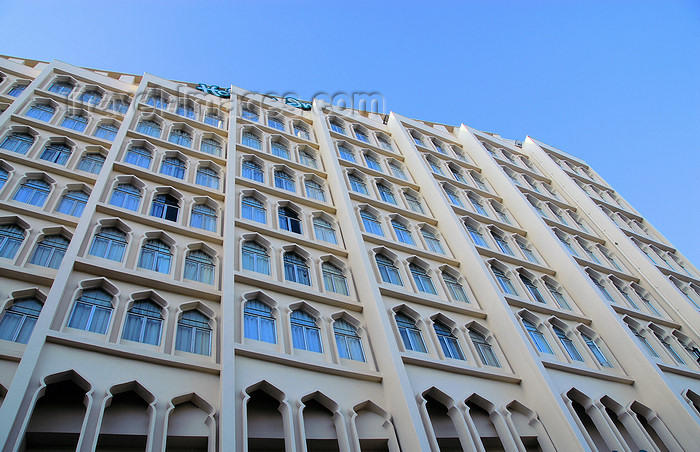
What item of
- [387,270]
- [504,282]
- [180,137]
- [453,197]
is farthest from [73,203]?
[453,197]

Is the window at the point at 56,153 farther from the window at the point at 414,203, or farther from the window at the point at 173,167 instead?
the window at the point at 414,203

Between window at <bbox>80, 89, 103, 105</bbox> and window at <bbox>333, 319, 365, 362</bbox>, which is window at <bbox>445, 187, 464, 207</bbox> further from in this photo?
window at <bbox>80, 89, 103, 105</bbox>

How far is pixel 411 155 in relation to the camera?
1936 centimetres

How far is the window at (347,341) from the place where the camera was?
1005cm

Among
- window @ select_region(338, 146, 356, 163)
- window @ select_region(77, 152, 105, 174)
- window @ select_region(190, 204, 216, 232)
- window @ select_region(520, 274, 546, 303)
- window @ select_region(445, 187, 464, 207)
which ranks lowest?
window @ select_region(520, 274, 546, 303)

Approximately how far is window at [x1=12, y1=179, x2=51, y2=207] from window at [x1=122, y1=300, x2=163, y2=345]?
3.76 m

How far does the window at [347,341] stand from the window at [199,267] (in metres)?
2.84

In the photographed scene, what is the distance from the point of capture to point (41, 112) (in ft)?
45.5

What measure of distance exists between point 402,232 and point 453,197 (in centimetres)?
380

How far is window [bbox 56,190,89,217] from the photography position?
→ 10.9 m

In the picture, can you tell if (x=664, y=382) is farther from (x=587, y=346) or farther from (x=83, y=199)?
(x=83, y=199)

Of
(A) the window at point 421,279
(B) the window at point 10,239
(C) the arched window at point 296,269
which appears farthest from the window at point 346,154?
(B) the window at point 10,239

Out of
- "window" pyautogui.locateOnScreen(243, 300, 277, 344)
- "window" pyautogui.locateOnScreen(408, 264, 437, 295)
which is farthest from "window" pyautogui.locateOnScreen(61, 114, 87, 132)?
"window" pyautogui.locateOnScreen(408, 264, 437, 295)

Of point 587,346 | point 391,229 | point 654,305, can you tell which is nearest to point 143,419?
point 391,229
